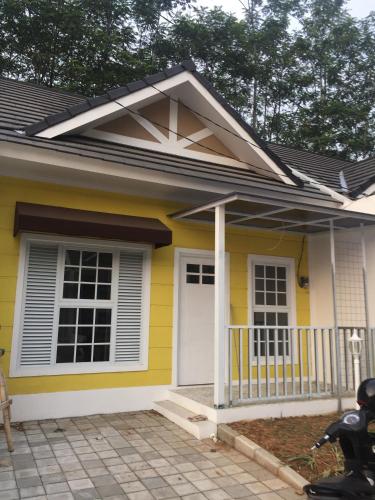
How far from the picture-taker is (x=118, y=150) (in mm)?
6211

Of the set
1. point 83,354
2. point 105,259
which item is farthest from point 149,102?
point 83,354

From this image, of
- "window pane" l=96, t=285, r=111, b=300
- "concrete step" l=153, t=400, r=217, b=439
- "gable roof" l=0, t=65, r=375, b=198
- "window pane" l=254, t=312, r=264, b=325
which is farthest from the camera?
"window pane" l=254, t=312, r=264, b=325

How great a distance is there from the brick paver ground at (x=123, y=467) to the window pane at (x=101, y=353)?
0.98 m

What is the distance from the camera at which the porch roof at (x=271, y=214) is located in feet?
18.5

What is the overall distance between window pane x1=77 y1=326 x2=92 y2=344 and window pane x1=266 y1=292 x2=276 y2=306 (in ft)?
11.0

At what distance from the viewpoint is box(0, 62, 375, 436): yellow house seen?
559 cm

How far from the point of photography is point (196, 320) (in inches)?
274

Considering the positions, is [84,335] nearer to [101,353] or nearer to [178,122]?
[101,353]

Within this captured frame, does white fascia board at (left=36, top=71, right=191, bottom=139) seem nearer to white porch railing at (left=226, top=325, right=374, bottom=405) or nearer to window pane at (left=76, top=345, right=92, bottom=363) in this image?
window pane at (left=76, top=345, right=92, bottom=363)

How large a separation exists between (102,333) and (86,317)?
1.13 feet

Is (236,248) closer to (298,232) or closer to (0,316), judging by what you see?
(298,232)

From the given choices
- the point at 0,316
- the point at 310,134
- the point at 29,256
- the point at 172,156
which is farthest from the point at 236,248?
the point at 310,134

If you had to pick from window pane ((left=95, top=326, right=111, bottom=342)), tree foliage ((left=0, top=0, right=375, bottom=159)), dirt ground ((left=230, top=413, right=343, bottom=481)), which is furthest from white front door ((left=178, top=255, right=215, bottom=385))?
tree foliage ((left=0, top=0, right=375, bottom=159))

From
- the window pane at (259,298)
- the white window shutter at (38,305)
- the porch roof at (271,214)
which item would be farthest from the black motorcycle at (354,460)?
the window pane at (259,298)
